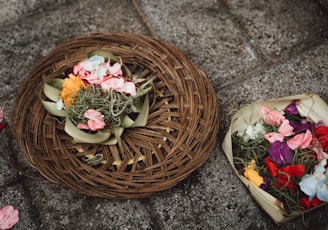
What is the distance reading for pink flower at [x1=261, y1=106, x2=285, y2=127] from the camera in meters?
1.60

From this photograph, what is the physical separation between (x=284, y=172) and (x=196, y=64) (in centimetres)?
62

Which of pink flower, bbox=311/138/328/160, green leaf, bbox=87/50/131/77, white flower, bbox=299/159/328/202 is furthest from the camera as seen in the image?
green leaf, bbox=87/50/131/77

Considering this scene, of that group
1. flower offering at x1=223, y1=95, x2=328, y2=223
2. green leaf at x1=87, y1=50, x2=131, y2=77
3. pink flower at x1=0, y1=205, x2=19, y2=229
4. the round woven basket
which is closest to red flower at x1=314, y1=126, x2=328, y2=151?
flower offering at x1=223, y1=95, x2=328, y2=223

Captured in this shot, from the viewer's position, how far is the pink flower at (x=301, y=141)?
1530 mm

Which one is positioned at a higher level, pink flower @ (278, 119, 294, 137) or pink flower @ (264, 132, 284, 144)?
pink flower @ (278, 119, 294, 137)

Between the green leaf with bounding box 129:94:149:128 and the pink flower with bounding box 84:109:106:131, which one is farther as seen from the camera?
the green leaf with bounding box 129:94:149:128

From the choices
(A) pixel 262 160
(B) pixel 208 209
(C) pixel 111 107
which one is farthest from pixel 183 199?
(C) pixel 111 107

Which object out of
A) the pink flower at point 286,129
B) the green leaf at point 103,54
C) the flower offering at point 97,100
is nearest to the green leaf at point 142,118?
the flower offering at point 97,100

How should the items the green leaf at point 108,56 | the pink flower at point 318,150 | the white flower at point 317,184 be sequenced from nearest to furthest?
1. the white flower at point 317,184
2. the pink flower at point 318,150
3. the green leaf at point 108,56

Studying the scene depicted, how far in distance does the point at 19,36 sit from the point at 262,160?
3.69 feet

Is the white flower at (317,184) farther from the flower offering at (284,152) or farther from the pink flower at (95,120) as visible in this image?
the pink flower at (95,120)

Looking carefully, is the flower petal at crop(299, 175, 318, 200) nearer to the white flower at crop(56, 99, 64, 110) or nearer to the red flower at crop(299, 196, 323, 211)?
the red flower at crop(299, 196, 323, 211)

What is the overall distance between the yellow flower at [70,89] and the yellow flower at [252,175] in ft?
2.07

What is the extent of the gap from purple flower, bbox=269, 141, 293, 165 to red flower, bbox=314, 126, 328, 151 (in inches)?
4.5
